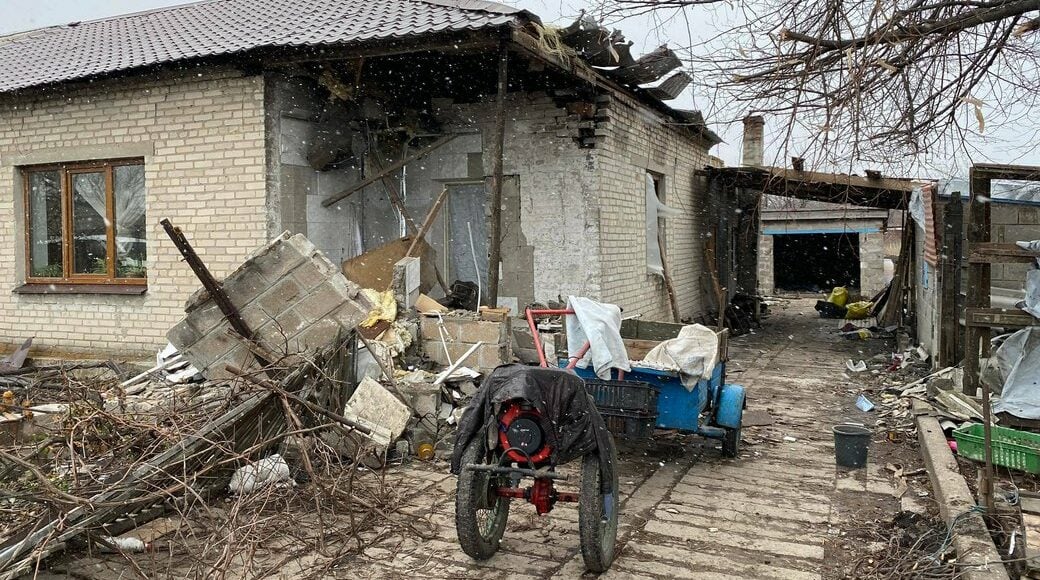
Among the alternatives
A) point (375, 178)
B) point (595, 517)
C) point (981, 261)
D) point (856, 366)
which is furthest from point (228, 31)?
point (856, 366)

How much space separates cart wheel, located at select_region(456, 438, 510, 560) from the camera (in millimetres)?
3936

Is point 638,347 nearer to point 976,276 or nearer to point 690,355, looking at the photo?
point 690,355

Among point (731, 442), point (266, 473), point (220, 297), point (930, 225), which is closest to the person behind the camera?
point (266, 473)

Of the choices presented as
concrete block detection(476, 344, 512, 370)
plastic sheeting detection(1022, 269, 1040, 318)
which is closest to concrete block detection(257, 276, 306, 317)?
concrete block detection(476, 344, 512, 370)

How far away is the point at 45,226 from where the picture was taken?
938 centimetres

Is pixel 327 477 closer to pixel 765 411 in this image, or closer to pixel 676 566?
pixel 676 566

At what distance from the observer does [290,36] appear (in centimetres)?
763

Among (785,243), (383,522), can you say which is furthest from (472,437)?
(785,243)

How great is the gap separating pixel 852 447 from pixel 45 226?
934 cm

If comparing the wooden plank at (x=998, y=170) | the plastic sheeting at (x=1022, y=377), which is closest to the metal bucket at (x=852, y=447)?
the plastic sheeting at (x=1022, y=377)

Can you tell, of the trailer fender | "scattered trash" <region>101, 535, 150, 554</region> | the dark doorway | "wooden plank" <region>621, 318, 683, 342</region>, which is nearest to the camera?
"scattered trash" <region>101, 535, 150, 554</region>

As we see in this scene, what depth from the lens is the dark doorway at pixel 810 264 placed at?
84.8 ft

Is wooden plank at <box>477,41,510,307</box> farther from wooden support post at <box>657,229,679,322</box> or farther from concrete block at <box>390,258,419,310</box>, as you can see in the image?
wooden support post at <box>657,229,679,322</box>

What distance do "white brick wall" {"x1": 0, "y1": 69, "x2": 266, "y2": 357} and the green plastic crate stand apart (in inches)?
258
